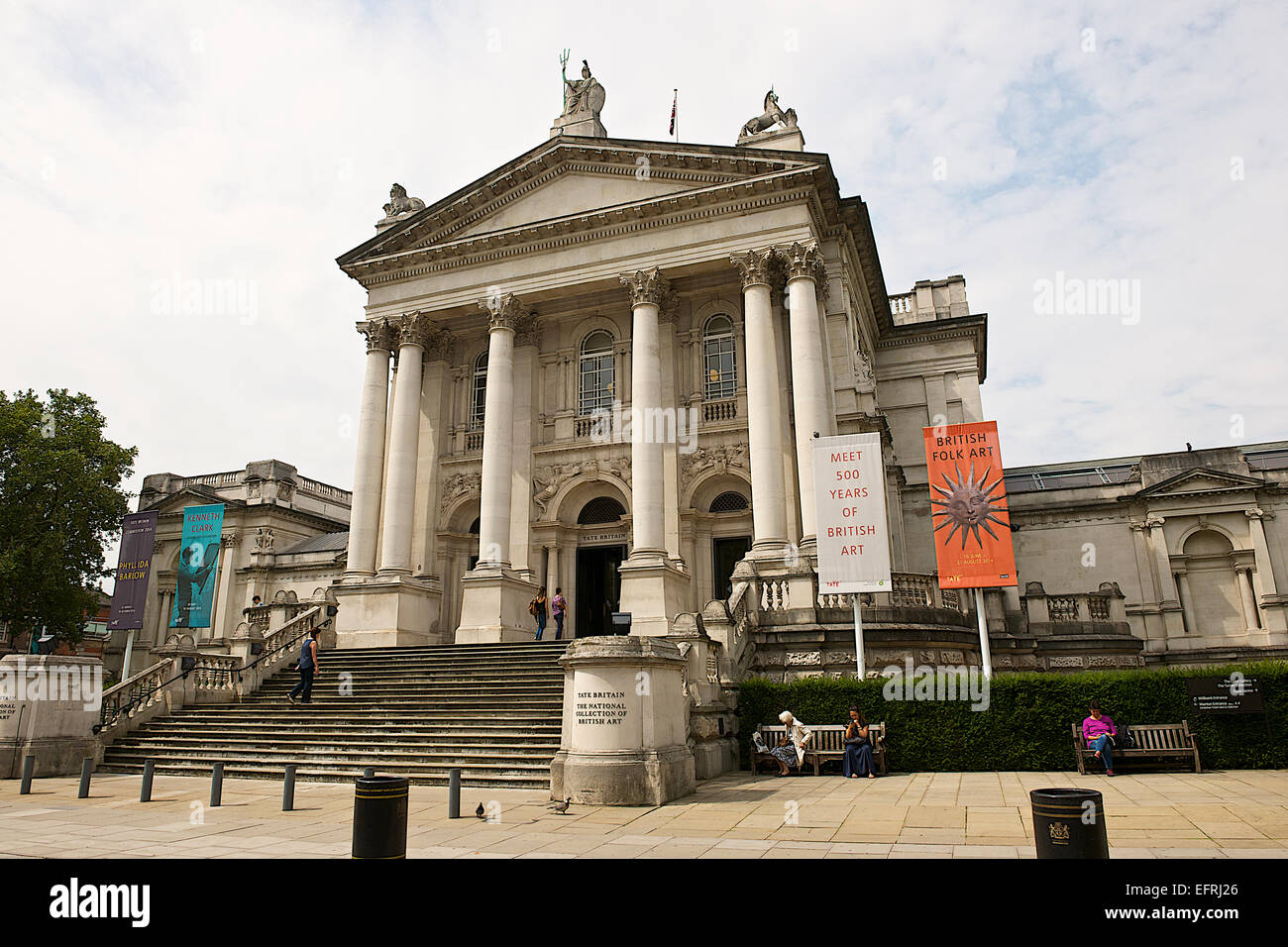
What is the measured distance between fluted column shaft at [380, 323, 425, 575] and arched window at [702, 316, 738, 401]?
9.79 metres

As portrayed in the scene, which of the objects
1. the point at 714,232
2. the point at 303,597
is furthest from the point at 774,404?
the point at 303,597

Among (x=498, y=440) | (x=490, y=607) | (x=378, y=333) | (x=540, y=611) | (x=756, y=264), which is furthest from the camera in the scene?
(x=378, y=333)

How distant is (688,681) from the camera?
1543cm

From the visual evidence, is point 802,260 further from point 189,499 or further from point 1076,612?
point 189,499

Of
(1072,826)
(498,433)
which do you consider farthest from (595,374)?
(1072,826)

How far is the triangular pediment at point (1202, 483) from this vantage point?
1206 inches

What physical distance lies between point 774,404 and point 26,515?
34.4 metres

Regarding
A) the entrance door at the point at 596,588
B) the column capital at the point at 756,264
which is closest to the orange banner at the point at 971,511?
the column capital at the point at 756,264

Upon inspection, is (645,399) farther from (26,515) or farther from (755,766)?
(26,515)

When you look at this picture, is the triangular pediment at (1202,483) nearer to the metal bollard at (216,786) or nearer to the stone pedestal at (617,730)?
the stone pedestal at (617,730)

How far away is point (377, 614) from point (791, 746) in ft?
50.4

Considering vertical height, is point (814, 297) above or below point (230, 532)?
above

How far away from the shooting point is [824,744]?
15.9 m

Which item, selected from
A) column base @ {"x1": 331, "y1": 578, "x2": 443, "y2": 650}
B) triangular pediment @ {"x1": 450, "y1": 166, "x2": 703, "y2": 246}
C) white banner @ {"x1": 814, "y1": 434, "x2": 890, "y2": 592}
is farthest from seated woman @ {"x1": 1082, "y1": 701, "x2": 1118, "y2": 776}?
column base @ {"x1": 331, "y1": 578, "x2": 443, "y2": 650}
